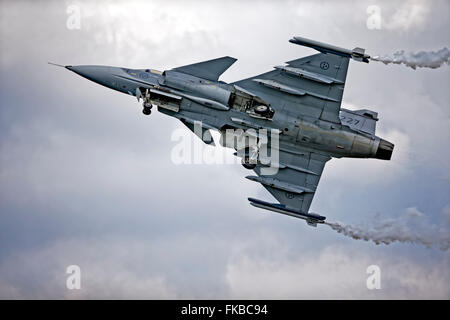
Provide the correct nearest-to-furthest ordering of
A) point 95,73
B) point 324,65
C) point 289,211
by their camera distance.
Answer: point 324,65
point 95,73
point 289,211

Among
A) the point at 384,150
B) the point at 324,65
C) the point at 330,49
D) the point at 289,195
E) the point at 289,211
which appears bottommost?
the point at 289,211

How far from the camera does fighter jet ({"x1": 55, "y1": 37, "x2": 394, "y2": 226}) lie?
36.6 metres

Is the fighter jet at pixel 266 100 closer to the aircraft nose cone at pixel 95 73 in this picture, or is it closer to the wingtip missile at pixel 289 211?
the aircraft nose cone at pixel 95 73

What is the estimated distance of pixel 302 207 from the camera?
38594mm

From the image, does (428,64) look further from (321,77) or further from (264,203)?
(264,203)

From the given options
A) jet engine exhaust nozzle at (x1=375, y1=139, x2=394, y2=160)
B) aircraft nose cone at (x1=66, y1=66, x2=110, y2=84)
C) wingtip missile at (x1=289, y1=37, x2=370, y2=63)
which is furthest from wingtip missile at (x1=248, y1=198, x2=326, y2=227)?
aircraft nose cone at (x1=66, y1=66, x2=110, y2=84)

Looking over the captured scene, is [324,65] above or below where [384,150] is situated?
above

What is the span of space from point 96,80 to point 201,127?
4.46 metres

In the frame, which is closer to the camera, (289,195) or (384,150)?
(384,150)

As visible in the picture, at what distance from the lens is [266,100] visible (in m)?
36.8

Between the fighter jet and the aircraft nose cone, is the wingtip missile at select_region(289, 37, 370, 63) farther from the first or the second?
the aircraft nose cone

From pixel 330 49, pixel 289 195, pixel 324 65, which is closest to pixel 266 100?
pixel 324 65

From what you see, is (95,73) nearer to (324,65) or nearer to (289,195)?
(324,65)

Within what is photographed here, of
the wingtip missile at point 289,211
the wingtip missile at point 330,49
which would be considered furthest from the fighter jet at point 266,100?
the wingtip missile at point 289,211
